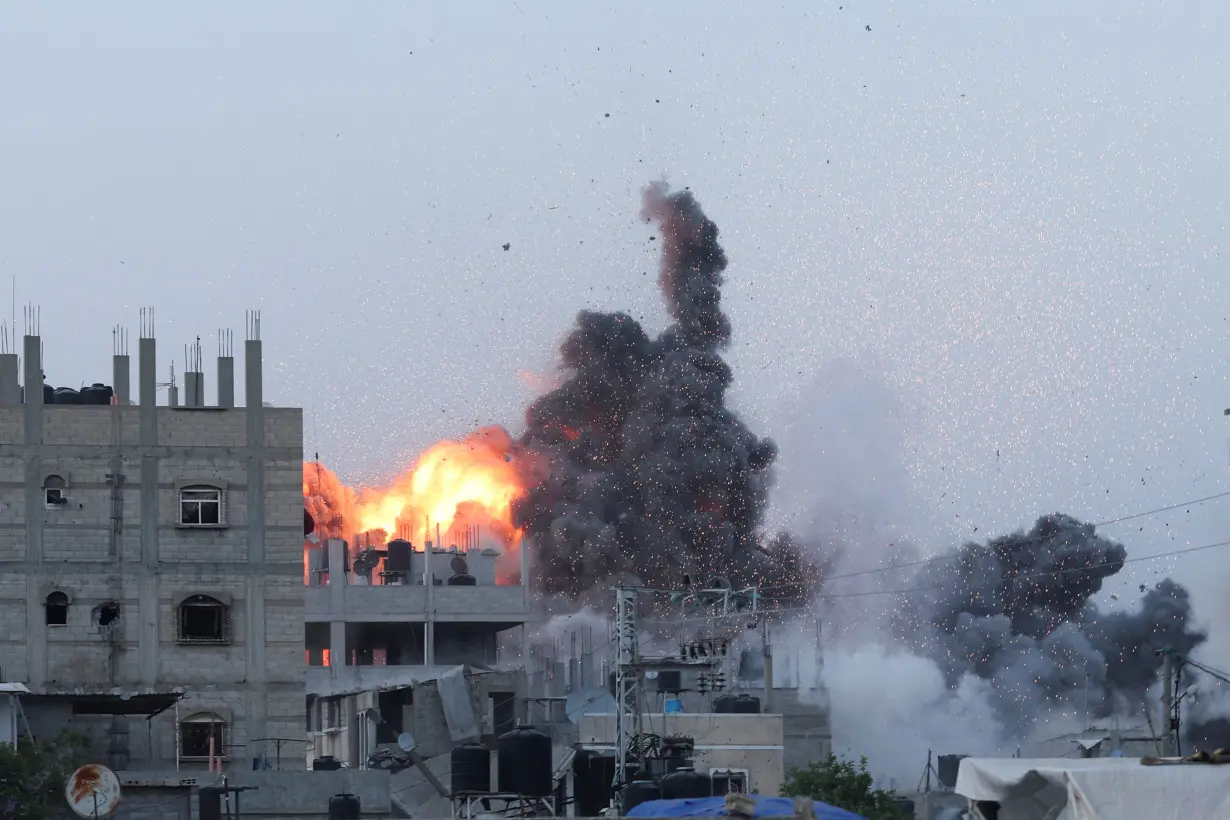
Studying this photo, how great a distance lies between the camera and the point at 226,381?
63.2 m

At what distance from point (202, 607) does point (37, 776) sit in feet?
41.2

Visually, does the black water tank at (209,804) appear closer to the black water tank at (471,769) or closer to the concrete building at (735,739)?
the black water tank at (471,769)

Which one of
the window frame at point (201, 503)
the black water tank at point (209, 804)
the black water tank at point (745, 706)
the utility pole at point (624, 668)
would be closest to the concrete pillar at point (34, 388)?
the window frame at point (201, 503)

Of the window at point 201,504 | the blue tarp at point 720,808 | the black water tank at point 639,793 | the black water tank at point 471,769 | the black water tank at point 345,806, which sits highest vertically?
the window at point 201,504

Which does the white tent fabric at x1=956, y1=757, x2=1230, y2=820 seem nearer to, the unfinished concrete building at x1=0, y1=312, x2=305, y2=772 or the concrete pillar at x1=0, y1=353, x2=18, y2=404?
the unfinished concrete building at x1=0, y1=312, x2=305, y2=772

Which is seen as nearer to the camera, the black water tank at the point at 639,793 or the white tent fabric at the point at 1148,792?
the white tent fabric at the point at 1148,792

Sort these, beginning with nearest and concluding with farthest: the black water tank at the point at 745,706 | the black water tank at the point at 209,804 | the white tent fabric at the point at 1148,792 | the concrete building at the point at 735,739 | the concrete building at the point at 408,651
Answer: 1. the white tent fabric at the point at 1148,792
2. the black water tank at the point at 209,804
3. the concrete building at the point at 735,739
4. the concrete building at the point at 408,651
5. the black water tank at the point at 745,706

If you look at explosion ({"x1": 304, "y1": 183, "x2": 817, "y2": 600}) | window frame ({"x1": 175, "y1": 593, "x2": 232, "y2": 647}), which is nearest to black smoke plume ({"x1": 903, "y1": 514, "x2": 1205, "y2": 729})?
explosion ({"x1": 304, "y1": 183, "x2": 817, "y2": 600})

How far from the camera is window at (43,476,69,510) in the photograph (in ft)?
201

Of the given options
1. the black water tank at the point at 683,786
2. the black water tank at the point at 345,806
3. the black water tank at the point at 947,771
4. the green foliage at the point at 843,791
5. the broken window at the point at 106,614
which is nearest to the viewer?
the black water tank at the point at 683,786

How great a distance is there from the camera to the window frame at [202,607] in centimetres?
6147

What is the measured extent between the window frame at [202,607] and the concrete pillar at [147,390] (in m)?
4.72

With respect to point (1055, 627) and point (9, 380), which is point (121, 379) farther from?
Answer: point (1055, 627)

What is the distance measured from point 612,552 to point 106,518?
66394mm
